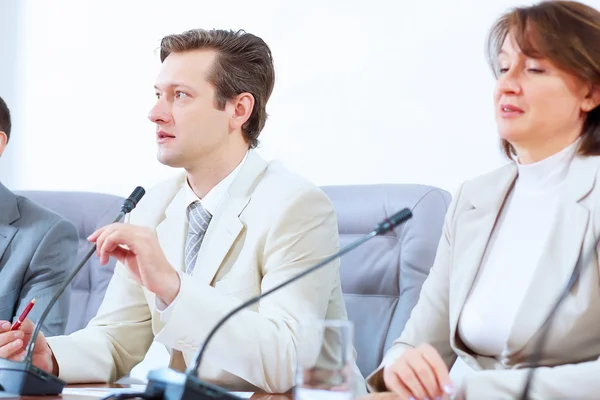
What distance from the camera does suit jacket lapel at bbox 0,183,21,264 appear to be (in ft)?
9.00

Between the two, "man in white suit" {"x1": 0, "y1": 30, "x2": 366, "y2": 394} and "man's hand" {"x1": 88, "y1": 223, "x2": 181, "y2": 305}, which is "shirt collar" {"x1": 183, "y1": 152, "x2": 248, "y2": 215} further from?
"man's hand" {"x1": 88, "y1": 223, "x2": 181, "y2": 305}

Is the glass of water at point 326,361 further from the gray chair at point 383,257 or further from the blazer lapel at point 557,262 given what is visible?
the gray chair at point 383,257

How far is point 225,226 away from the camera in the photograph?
7.14 feet

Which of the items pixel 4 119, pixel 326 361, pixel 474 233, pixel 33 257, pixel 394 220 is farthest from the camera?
pixel 4 119

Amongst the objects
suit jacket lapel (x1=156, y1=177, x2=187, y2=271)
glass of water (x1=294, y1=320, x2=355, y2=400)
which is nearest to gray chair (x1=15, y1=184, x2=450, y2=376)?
suit jacket lapel (x1=156, y1=177, x2=187, y2=271)

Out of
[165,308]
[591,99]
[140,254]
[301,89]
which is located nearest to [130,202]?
[140,254]

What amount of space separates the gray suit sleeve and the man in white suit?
0.34 m

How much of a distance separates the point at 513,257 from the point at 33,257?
154cm

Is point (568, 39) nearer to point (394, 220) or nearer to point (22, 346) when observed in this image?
point (394, 220)

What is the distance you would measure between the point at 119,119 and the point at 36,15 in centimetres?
68

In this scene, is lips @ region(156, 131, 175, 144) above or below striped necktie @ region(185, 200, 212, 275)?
above

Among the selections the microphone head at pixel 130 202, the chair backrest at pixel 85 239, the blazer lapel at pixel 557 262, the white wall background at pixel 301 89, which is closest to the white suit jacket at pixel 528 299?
the blazer lapel at pixel 557 262

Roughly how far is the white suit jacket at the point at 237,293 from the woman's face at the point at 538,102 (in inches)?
22.9


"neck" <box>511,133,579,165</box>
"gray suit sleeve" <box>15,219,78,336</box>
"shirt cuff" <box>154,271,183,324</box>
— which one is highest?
"neck" <box>511,133,579,165</box>
